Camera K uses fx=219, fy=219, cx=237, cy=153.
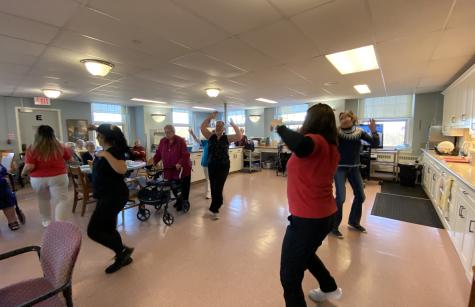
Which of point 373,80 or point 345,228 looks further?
point 373,80

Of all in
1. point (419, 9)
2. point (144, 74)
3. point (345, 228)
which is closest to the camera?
point (419, 9)

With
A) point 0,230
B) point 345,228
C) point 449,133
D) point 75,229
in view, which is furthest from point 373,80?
point 0,230

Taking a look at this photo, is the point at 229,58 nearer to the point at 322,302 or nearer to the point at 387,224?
the point at 322,302

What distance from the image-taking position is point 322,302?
1740 mm

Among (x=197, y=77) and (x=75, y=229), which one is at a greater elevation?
(x=197, y=77)

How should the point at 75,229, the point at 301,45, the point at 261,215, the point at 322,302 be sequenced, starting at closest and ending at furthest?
the point at 75,229 → the point at 322,302 → the point at 301,45 → the point at 261,215

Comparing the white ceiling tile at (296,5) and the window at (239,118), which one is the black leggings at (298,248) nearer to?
the white ceiling tile at (296,5)

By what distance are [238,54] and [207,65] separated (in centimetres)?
66

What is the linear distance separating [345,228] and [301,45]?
249 cm

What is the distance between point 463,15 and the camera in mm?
1961

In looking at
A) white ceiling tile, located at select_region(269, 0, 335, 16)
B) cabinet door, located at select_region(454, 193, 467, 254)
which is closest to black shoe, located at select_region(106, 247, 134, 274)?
white ceiling tile, located at select_region(269, 0, 335, 16)

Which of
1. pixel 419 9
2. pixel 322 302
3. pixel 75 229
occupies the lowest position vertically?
pixel 322 302

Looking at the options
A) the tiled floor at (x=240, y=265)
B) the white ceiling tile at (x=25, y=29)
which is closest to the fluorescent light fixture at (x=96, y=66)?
the white ceiling tile at (x=25, y=29)

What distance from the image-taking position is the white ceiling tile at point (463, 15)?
179 centimetres
